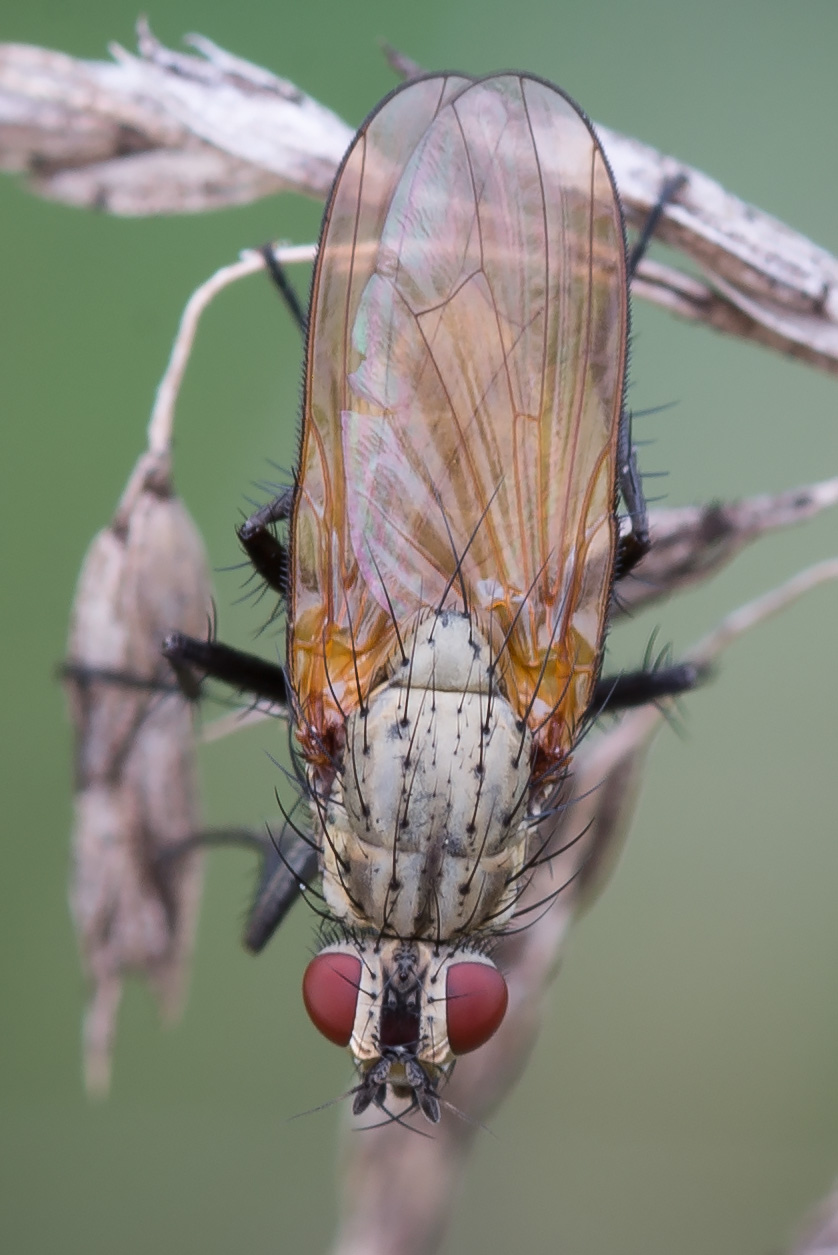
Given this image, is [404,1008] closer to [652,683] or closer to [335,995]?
[335,995]

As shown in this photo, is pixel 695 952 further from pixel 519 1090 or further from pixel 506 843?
A: pixel 506 843

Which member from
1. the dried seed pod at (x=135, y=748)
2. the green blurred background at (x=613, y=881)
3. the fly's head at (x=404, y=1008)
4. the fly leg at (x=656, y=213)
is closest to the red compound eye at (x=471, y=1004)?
the fly's head at (x=404, y=1008)

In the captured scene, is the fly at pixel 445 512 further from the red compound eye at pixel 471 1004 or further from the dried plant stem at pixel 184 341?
the dried plant stem at pixel 184 341

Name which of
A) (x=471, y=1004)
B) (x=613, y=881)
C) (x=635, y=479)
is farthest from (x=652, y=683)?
(x=613, y=881)

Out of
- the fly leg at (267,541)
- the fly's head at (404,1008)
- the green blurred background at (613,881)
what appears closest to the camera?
the fly's head at (404,1008)

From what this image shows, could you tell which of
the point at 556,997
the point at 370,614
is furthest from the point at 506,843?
the point at 556,997

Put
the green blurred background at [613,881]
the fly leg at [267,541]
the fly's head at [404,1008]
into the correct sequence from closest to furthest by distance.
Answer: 1. the fly's head at [404,1008]
2. the fly leg at [267,541]
3. the green blurred background at [613,881]
